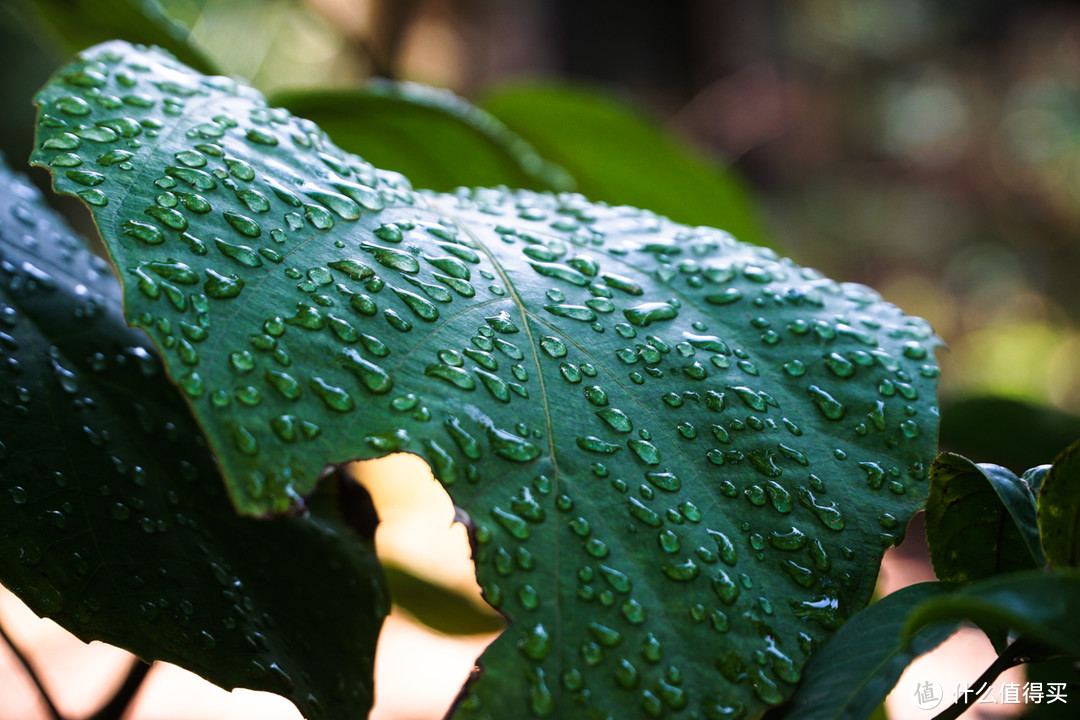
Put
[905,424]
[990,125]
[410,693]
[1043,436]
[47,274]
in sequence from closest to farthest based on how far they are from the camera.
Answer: [905,424] < [47,274] < [1043,436] < [410,693] < [990,125]

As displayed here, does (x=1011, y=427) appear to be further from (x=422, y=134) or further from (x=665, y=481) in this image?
(x=422, y=134)

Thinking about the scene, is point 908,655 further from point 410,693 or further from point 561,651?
point 410,693

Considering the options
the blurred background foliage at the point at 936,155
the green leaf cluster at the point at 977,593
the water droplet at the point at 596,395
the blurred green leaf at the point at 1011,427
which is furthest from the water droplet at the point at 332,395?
the blurred background foliage at the point at 936,155

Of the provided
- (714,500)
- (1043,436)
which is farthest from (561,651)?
(1043,436)

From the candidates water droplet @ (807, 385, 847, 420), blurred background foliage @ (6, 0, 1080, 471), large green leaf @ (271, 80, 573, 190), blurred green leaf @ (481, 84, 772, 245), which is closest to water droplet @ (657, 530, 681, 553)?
water droplet @ (807, 385, 847, 420)

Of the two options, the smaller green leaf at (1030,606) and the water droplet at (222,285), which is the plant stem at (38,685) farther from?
the smaller green leaf at (1030,606)

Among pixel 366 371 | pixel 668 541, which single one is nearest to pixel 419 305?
pixel 366 371
